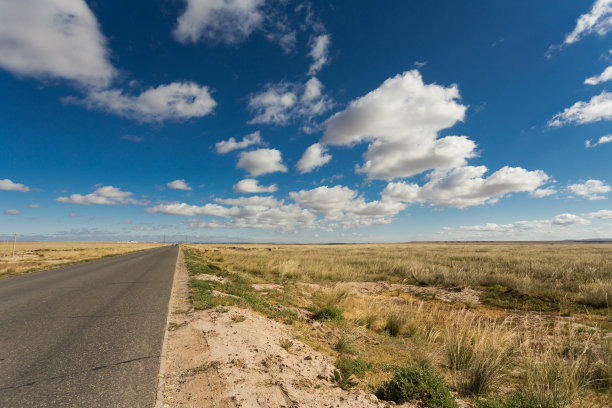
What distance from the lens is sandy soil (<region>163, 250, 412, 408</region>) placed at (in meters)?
3.70

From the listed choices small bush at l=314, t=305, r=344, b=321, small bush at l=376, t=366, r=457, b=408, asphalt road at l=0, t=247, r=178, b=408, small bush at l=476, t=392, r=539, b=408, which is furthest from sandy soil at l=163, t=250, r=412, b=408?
small bush at l=314, t=305, r=344, b=321

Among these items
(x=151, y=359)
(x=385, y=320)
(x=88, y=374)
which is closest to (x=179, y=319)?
(x=151, y=359)

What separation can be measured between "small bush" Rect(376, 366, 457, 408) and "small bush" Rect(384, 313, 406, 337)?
4.74 m

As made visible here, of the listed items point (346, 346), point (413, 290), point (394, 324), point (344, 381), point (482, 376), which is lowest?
point (413, 290)

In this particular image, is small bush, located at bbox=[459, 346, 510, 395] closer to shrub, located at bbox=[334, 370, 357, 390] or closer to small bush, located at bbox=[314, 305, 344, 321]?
shrub, located at bbox=[334, 370, 357, 390]

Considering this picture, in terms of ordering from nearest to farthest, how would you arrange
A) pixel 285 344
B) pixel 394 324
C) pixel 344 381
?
pixel 344 381, pixel 285 344, pixel 394 324

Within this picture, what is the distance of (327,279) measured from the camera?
65.2 ft

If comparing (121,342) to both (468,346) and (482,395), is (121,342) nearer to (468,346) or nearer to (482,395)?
(482,395)

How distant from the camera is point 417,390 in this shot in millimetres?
3938

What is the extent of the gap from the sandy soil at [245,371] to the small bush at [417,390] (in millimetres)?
208

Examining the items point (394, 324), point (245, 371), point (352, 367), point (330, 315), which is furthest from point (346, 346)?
point (394, 324)

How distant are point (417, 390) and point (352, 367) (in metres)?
1.32

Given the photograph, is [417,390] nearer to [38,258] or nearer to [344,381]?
[344,381]

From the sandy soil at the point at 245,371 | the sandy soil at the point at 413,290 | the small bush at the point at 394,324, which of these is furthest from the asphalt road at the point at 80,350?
the sandy soil at the point at 413,290
